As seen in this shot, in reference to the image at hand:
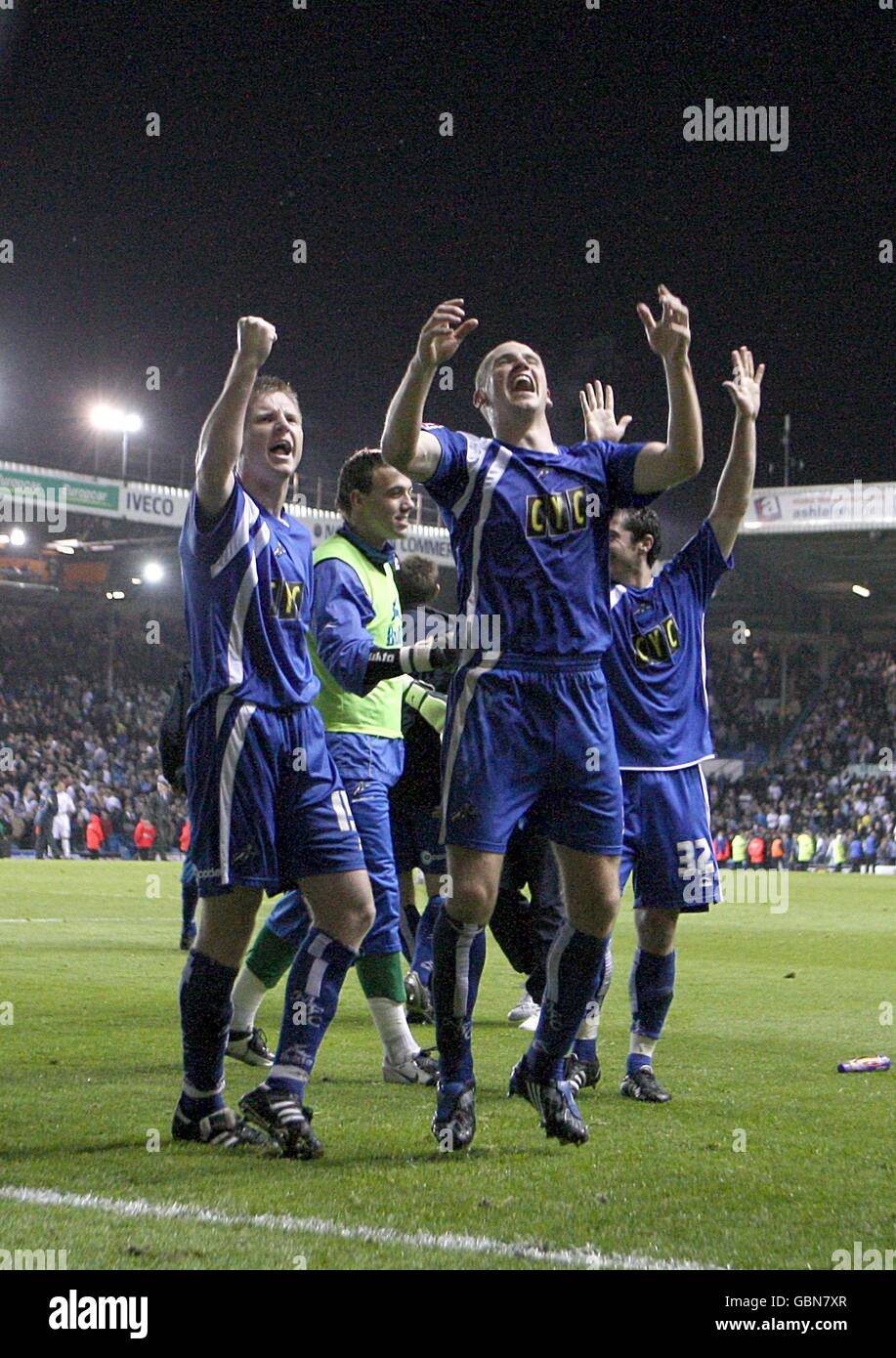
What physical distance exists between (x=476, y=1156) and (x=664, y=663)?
2249 millimetres

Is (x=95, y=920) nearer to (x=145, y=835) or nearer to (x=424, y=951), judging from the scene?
(x=424, y=951)

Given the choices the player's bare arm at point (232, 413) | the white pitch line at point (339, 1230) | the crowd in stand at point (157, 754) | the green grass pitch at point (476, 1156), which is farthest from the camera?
the crowd in stand at point (157, 754)

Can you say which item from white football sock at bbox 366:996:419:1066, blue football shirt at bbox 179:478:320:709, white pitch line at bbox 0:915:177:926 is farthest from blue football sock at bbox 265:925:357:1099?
white pitch line at bbox 0:915:177:926

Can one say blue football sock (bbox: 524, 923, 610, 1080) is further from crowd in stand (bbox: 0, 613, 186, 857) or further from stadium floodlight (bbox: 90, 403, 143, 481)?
stadium floodlight (bbox: 90, 403, 143, 481)

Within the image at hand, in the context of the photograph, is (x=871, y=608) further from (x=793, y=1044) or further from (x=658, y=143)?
(x=793, y=1044)

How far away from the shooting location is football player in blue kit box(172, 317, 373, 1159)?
4.27m

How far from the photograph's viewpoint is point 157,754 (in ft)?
125

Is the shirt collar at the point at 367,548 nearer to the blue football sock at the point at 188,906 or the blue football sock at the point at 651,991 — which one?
the blue football sock at the point at 651,991

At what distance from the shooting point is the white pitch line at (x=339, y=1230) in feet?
9.89

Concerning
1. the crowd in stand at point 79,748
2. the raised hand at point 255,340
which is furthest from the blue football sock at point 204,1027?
the crowd in stand at point 79,748

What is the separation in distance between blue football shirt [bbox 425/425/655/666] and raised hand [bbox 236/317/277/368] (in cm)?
55

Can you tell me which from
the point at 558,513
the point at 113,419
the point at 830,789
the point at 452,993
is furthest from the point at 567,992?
the point at 830,789

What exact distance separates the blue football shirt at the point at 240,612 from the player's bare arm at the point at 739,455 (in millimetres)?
1643
